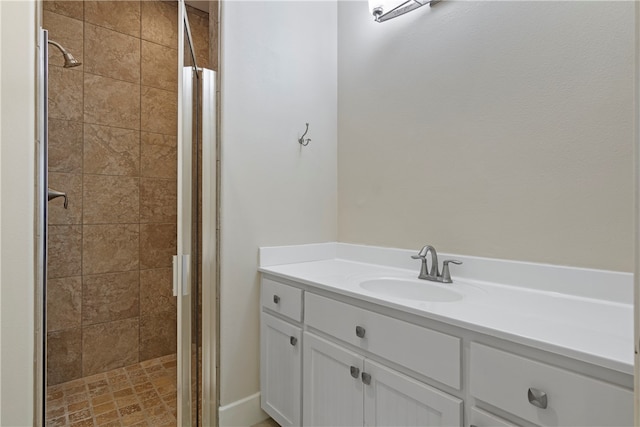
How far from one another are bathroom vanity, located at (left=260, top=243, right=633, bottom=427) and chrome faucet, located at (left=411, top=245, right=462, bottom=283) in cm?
5

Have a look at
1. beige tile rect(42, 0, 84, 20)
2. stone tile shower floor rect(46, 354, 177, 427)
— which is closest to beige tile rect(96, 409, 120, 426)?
stone tile shower floor rect(46, 354, 177, 427)

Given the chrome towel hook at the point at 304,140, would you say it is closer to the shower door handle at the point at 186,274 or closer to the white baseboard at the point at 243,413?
the shower door handle at the point at 186,274

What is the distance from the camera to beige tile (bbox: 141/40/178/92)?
2.37 m

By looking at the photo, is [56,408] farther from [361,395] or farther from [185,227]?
[361,395]

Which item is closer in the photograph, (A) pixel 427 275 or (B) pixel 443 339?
(B) pixel 443 339

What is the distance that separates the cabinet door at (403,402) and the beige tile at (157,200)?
182 cm

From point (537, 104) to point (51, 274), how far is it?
2.73 metres

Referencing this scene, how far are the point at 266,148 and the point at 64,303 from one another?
162cm

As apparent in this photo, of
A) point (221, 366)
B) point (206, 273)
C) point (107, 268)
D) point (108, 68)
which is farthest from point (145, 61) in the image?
point (221, 366)

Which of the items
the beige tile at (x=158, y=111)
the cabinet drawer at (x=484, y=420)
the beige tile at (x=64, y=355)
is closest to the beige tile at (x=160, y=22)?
the beige tile at (x=158, y=111)

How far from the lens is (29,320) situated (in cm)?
82

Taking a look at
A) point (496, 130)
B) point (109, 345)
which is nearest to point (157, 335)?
point (109, 345)

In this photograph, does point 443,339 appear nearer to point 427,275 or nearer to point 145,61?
point 427,275

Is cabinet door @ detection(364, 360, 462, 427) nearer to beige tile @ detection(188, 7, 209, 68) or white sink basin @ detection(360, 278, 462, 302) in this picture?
white sink basin @ detection(360, 278, 462, 302)
